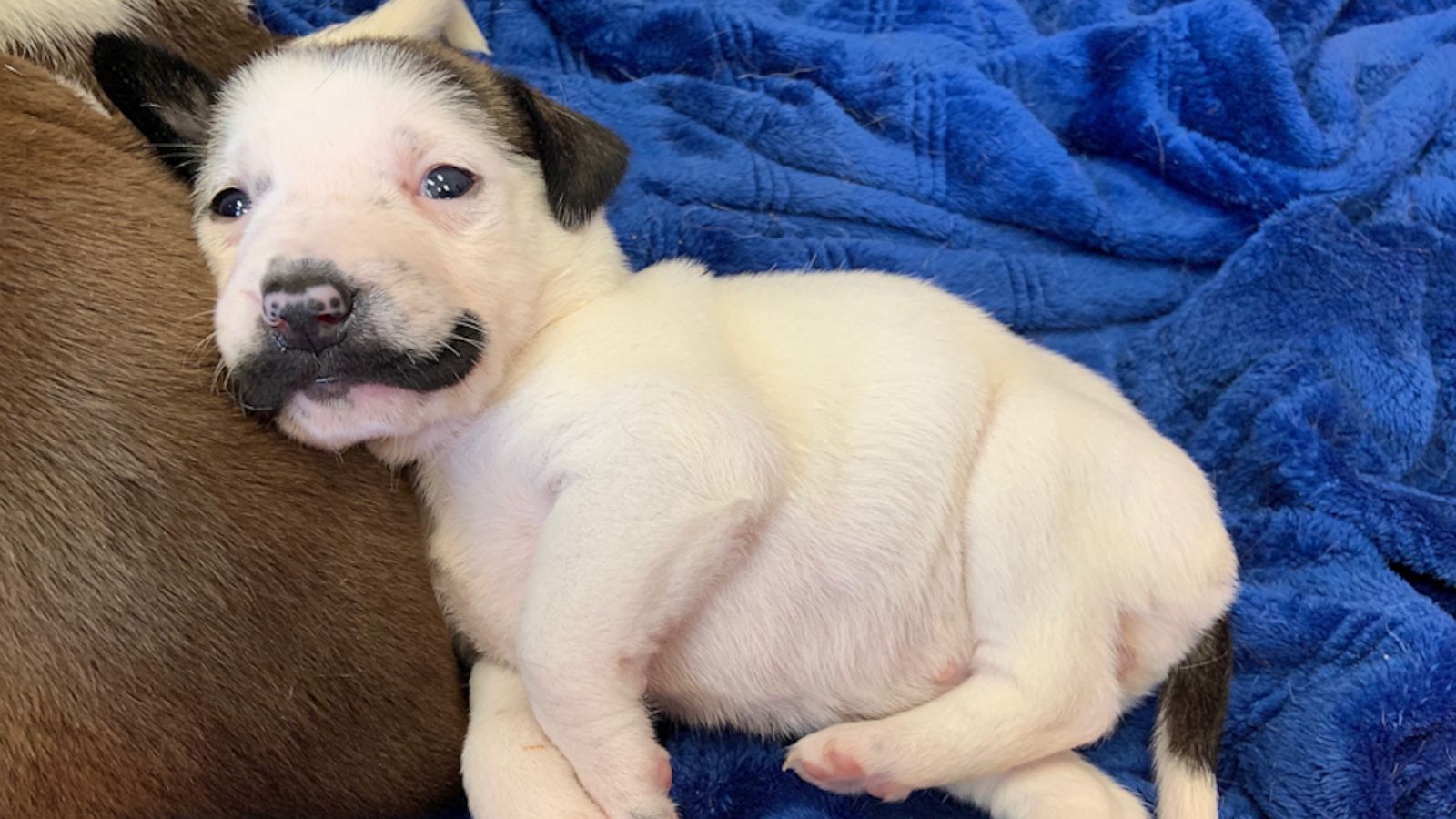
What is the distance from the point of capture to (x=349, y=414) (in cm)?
171

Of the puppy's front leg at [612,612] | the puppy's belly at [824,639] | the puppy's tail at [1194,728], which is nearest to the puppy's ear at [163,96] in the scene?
the puppy's front leg at [612,612]

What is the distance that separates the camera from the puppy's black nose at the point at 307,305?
5.26ft

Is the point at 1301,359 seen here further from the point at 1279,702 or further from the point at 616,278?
the point at 616,278

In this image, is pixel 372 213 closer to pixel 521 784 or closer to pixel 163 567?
pixel 163 567

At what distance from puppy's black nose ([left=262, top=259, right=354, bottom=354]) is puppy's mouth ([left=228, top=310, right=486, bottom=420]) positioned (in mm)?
15

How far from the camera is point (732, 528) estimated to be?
1.81 meters

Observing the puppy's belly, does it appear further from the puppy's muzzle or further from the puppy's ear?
the puppy's ear

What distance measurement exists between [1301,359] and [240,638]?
7.67 feet

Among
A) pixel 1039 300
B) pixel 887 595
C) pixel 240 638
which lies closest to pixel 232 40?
pixel 240 638

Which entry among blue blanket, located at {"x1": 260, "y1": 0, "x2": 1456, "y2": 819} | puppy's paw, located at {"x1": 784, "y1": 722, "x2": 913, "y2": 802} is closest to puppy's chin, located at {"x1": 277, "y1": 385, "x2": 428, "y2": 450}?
puppy's paw, located at {"x1": 784, "y1": 722, "x2": 913, "y2": 802}

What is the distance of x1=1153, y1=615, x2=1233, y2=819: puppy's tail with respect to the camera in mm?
2029

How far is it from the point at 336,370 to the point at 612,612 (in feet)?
1.70

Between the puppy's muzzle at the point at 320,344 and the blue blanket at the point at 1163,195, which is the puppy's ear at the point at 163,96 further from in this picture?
the blue blanket at the point at 1163,195

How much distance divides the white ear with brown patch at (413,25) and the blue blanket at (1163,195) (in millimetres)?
359
